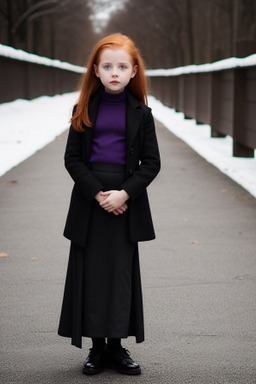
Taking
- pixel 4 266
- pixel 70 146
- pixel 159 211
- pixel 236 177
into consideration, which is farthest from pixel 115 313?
pixel 236 177

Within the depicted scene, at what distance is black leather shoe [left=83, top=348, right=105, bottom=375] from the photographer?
3.34 m

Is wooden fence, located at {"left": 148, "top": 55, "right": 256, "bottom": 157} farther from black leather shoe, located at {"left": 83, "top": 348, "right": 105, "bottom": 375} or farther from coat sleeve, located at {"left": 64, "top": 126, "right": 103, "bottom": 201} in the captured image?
black leather shoe, located at {"left": 83, "top": 348, "right": 105, "bottom": 375}

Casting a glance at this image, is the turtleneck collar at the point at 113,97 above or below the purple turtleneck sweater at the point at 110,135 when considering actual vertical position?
above

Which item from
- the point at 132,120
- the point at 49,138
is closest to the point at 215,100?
the point at 49,138

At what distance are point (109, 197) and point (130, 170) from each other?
150 mm

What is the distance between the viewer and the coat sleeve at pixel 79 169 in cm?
321

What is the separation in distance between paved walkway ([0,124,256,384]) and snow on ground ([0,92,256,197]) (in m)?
1.35

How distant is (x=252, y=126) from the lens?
10844mm

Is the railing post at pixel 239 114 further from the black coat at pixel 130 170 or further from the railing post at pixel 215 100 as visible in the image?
the black coat at pixel 130 170

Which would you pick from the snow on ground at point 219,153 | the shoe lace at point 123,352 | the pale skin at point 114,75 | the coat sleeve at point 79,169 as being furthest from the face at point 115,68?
the snow on ground at point 219,153

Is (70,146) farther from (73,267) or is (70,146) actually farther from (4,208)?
(4,208)

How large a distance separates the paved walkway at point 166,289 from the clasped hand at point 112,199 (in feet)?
2.46

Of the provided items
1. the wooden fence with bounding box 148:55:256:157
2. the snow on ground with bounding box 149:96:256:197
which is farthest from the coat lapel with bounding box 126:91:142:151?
the wooden fence with bounding box 148:55:256:157

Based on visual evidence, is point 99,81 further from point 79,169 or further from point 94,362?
point 94,362
